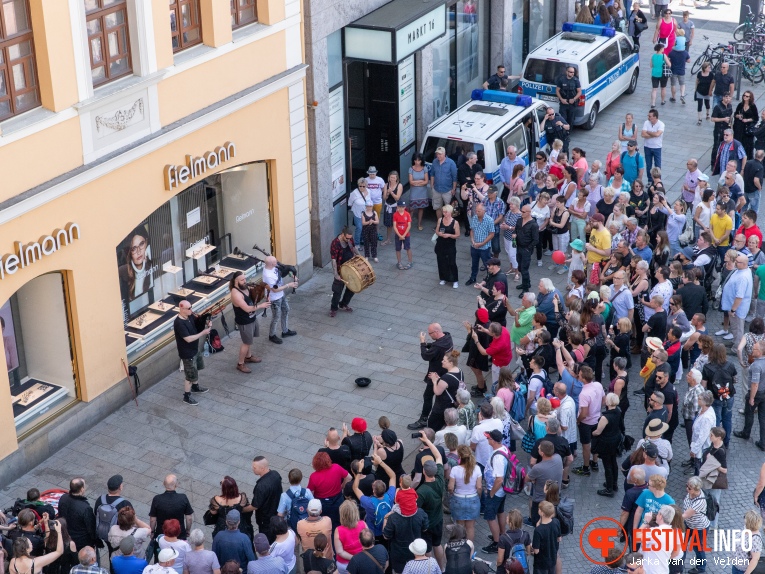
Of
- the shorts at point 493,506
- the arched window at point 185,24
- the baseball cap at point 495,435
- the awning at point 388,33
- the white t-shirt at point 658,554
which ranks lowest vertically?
the shorts at point 493,506

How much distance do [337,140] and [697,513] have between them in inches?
431

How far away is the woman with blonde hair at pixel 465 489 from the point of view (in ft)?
41.2

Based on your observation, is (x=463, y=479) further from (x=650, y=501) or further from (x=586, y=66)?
(x=586, y=66)

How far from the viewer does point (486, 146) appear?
21016 millimetres

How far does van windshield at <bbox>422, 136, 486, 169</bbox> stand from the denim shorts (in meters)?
9.42

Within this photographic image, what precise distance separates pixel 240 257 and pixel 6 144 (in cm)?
605

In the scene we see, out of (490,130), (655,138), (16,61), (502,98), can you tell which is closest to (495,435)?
(16,61)

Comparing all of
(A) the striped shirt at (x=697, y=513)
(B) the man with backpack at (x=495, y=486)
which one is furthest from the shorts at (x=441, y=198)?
(A) the striped shirt at (x=697, y=513)

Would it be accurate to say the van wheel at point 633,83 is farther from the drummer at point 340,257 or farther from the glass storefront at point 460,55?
the drummer at point 340,257

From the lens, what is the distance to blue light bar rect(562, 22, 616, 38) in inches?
1054

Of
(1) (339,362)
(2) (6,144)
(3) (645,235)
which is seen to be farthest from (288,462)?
(3) (645,235)

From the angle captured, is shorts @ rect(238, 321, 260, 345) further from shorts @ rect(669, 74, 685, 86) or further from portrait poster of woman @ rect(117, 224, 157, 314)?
shorts @ rect(669, 74, 685, 86)

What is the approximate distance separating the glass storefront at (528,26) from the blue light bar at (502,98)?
4923 millimetres

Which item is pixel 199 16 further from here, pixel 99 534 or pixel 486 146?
pixel 99 534
